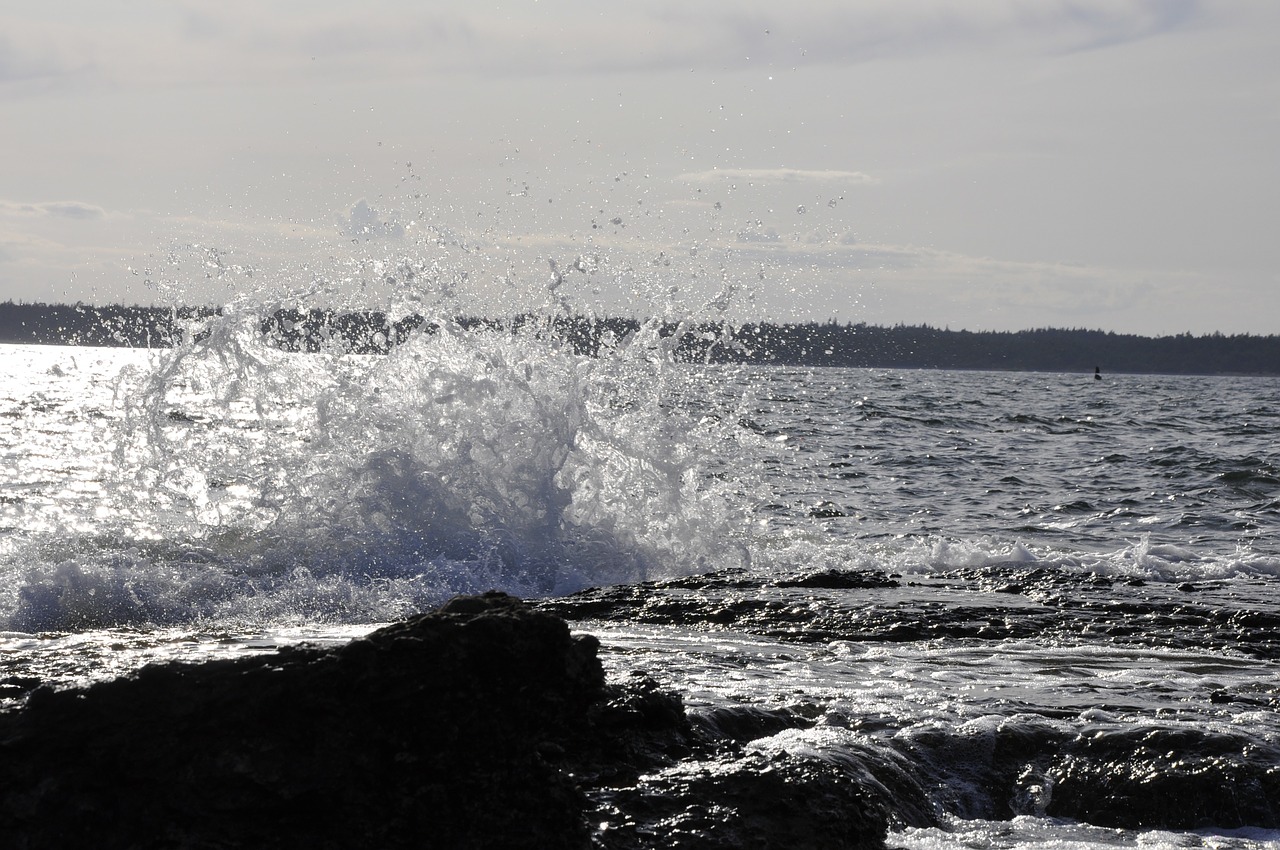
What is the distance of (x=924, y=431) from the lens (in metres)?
25.6

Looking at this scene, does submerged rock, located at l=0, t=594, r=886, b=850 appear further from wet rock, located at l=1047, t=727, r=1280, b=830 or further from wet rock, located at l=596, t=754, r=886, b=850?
wet rock, located at l=1047, t=727, r=1280, b=830

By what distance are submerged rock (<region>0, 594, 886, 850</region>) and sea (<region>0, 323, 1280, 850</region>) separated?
197 millimetres

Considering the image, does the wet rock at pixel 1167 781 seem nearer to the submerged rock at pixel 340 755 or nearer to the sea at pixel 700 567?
the sea at pixel 700 567

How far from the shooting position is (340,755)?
2939mm

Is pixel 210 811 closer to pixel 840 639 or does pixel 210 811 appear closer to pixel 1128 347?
pixel 840 639

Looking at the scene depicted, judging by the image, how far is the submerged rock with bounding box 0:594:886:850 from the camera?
289cm

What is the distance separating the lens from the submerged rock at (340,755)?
114 inches

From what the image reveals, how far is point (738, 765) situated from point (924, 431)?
22815mm

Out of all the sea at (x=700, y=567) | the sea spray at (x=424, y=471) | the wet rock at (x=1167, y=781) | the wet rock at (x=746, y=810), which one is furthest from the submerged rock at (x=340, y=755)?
the sea spray at (x=424, y=471)

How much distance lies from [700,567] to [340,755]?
685cm

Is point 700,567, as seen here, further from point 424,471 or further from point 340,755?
point 340,755

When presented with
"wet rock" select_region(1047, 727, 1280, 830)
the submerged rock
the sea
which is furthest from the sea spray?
the submerged rock

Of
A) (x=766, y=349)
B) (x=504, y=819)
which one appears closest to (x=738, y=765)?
(x=504, y=819)

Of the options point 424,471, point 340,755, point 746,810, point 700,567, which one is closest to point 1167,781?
A: point 746,810
